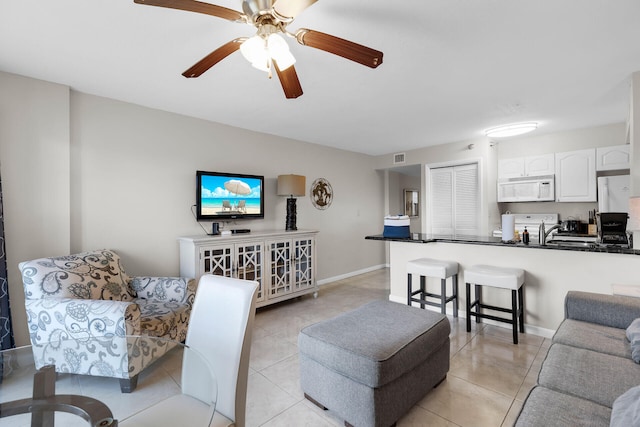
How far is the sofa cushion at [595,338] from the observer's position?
1597mm

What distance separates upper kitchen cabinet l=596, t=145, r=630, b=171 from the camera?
3.85 meters

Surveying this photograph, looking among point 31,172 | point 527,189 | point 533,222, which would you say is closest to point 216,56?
point 31,172

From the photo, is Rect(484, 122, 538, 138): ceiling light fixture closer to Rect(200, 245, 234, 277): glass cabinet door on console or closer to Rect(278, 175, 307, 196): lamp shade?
Rect(278, 175, 307, 196): lamp shade

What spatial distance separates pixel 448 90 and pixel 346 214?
2.98m

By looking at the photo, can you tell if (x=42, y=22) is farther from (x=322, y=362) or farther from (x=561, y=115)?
(x=561, y=115)

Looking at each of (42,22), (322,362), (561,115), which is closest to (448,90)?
(561,115)

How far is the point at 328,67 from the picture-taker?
233 centimetres

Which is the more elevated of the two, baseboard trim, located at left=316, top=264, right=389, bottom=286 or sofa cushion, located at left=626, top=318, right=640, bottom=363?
sofa cushion, located at left=626, top=318, right=640, bottom=363

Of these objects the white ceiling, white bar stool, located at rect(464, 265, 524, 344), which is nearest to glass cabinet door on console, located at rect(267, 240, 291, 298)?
the white ceiling

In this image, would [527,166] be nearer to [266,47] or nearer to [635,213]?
[635,213]

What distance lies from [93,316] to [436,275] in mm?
2920

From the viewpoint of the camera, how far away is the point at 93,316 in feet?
6.33

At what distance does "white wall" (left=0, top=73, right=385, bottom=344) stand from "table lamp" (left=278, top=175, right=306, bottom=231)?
22 centimetres

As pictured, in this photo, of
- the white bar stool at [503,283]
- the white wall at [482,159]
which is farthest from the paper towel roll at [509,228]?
the white wall at [482,159]
